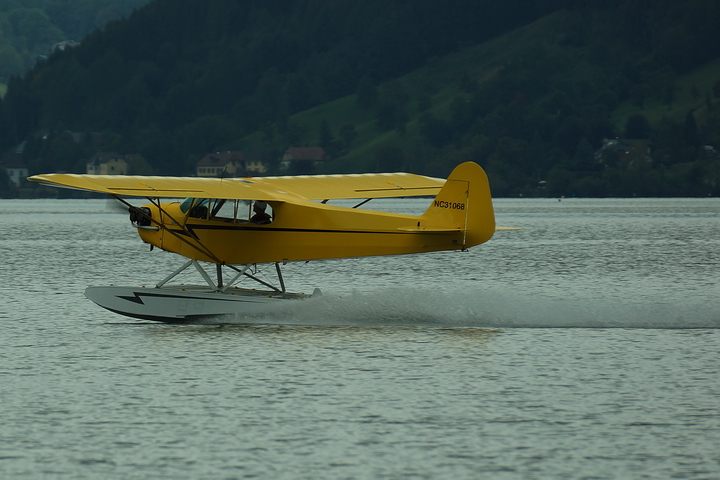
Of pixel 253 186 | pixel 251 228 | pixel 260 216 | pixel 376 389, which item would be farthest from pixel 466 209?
pixel 376 389

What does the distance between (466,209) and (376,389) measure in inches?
178

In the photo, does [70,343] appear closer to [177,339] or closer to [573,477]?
[177,339]

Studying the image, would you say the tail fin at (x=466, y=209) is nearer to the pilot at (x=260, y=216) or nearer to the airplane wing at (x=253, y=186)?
the airplane wing at (x=253, y=186)

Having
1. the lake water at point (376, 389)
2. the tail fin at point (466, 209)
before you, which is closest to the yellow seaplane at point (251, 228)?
the tail fin at point (466, 209)

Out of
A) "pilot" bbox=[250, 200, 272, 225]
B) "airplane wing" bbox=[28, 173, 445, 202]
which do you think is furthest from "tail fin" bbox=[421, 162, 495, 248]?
"pilot" bbox=[250, 200, 272, 225]

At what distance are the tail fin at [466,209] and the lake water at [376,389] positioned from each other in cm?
195

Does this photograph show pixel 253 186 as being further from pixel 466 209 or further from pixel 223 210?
pixel 466 209

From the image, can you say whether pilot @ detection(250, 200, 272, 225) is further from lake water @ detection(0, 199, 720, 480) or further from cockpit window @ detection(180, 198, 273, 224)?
lake water @ detection(0, 199, 720, 480)

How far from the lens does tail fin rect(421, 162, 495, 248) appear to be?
59.3ft

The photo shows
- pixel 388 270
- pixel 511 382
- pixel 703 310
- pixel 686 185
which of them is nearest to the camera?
pixel 511 382

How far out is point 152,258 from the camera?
4809 centimetres

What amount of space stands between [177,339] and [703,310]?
11429 millimetres

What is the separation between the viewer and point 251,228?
63.5ft

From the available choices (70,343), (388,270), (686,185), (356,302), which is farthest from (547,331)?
(686,185)
